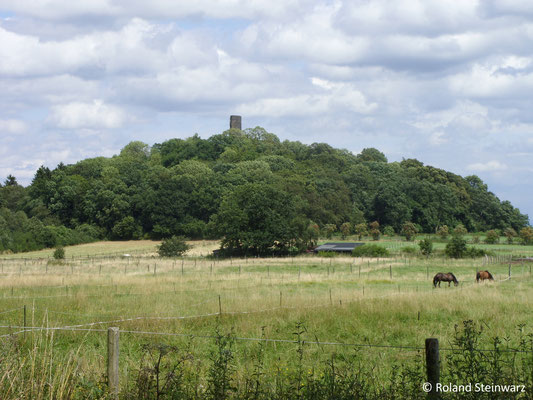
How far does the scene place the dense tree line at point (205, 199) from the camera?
321 feet

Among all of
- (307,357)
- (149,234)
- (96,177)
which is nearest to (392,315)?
(307,357)

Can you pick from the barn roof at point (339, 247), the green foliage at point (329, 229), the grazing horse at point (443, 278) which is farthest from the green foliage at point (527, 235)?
the grazing horse at point (443, 278)

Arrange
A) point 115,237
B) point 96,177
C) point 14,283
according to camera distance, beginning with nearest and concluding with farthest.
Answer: point 14,283 → point 115,237 → point 96,177

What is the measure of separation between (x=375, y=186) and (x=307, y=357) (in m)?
112

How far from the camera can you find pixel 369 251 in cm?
6738

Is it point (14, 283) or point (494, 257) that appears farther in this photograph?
point (494, 257)

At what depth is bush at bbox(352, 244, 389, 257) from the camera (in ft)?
218

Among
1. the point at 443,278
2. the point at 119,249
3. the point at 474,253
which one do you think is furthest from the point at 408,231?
the point at 443,278

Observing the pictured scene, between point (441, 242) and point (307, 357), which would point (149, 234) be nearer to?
point (441, 242)

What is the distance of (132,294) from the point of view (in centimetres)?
2434

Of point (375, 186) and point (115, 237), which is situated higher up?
point (375, 186)

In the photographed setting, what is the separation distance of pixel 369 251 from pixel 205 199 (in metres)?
42.0

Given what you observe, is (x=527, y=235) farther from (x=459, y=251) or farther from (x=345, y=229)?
(x=459, y=251)

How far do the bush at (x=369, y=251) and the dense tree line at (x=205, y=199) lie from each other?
56.7ft
